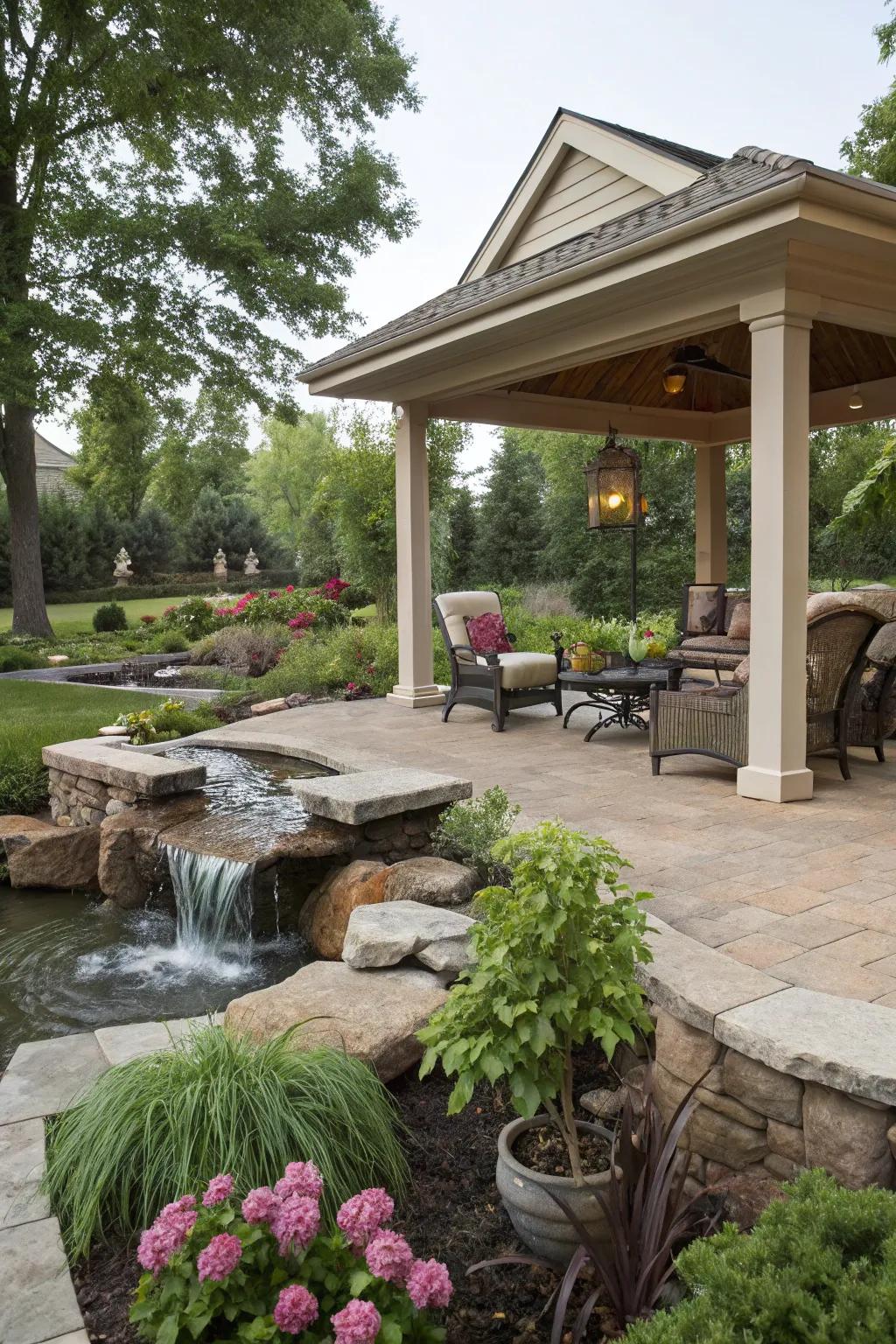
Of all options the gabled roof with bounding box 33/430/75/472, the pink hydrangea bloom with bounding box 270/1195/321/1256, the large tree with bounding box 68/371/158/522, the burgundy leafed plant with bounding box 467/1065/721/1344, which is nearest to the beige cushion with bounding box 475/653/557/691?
the burgundy leafed plant with bounding box 467/1065/721/1344

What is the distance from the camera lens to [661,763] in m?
5.96

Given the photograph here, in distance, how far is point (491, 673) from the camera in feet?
23.5

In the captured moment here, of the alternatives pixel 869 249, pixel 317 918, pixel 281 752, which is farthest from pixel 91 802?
pixel 869 249

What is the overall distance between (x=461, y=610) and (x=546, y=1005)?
580 centimetres

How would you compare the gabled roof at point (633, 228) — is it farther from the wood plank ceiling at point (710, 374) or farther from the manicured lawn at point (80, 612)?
the manicured lawn at point (80, 612)

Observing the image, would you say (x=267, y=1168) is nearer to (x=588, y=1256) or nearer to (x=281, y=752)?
(x=588, y=1256)

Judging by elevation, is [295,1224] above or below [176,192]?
below

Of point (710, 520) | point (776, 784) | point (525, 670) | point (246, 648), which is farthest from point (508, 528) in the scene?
point (776, 784)

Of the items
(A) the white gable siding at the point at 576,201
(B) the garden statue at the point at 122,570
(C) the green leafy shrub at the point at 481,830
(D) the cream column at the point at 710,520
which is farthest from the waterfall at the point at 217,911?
(B) the garden statue at the point at 122,570

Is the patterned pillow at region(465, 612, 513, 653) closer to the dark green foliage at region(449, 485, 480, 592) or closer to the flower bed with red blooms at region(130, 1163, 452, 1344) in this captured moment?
the flower bed with red blooms at region(130, 1163, 452, 1344)

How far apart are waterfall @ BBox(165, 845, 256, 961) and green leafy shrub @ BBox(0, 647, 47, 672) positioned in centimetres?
950

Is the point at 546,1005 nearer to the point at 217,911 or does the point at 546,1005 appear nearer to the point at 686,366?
the point at 217,911

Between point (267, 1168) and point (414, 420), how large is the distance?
6.78 meters

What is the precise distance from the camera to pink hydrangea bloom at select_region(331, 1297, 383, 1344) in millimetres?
1635
